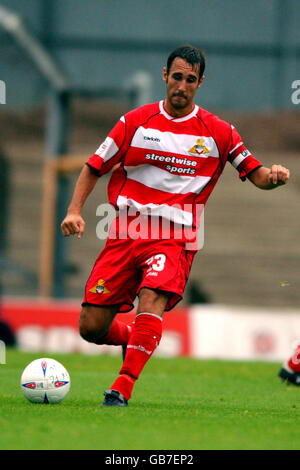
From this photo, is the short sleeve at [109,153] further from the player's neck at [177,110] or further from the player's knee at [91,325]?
the player's knee at [91,325]

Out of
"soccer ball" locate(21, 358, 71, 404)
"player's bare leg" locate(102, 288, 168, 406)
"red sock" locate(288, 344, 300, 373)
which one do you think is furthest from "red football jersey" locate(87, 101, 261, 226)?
A: "red sock" locate(288, 344, 300, 373)

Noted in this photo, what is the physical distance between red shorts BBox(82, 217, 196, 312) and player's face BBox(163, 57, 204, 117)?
3.05ft

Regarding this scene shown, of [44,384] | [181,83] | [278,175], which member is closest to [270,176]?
[278,175]

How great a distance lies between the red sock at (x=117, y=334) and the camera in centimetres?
641

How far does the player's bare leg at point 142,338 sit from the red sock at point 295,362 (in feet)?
7.16

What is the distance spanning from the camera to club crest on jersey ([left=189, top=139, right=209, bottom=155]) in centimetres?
612

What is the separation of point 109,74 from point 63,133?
6.14 meters

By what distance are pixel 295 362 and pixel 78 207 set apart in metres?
2.79

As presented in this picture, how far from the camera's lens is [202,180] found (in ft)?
20.2

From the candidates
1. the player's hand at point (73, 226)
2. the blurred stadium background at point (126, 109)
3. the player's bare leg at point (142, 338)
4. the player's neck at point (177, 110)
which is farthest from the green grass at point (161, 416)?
the blurred stadium background at point (126, 109)

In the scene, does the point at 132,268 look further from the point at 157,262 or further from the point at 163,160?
the point at 163,160

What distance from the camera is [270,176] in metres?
6.04

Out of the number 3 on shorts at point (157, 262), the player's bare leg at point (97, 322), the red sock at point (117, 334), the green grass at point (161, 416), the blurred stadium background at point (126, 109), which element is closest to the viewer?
the green grass at point (161, 416)

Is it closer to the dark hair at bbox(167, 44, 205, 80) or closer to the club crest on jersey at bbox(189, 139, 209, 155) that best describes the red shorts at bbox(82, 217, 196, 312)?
the club crest on jersey at bbox(189, 139, 209, 155)
